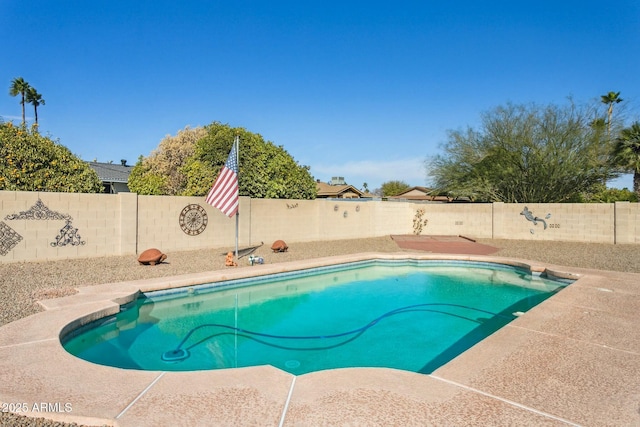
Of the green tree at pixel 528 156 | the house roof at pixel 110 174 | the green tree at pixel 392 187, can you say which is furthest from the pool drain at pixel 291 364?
the green tree at pixel 392 187

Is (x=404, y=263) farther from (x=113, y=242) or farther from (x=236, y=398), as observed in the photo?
(x=236, y=398)

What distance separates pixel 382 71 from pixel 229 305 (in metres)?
14.6

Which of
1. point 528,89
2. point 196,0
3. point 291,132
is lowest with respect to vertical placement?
point 291,132

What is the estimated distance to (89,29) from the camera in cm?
1312

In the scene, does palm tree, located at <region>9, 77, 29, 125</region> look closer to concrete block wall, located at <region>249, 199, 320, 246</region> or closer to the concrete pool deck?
concrete block wall, located at <region>249, 199, 320, 246</region>

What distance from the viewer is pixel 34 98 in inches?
1649

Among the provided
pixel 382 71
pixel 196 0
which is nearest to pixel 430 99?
pixel 382 71

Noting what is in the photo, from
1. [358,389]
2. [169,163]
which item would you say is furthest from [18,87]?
[358,389]

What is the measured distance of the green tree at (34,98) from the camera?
4128cm

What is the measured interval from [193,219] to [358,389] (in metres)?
10.9

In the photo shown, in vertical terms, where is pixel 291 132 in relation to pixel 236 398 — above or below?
above

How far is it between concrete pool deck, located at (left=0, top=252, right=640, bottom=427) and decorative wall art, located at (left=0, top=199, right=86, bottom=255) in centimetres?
619

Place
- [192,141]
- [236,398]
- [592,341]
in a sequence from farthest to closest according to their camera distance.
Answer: [192,141] → [592,341] → [236,398]

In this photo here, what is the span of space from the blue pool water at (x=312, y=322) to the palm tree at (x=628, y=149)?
12.3 metres
